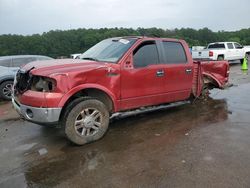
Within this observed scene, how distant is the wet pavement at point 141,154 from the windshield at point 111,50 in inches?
57.8

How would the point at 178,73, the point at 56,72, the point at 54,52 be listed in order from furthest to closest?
the point at 54,52 → the point at 178,73 → the point at 56,72

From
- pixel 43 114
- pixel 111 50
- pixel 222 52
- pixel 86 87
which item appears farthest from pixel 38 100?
pixel 222 52

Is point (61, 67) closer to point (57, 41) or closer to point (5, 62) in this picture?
point (5, 62)

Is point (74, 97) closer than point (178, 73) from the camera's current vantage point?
Yes

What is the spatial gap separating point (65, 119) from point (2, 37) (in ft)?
115

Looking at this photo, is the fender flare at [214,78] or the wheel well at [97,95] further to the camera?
the fender flare at [214,78]

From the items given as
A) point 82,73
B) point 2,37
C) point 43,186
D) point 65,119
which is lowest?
point 43,186

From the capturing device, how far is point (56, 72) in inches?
188

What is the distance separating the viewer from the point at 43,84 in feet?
15.9

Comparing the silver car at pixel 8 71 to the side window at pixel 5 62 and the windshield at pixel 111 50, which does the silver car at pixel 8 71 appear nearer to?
the side window at pixel 5 62

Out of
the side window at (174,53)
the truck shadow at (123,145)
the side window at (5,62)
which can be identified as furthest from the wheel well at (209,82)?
the side window at (5,62)

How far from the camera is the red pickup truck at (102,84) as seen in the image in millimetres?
4789

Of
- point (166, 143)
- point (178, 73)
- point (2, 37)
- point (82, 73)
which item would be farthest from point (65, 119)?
point (2, 37)

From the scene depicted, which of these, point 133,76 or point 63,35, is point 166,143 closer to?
point 133,76
